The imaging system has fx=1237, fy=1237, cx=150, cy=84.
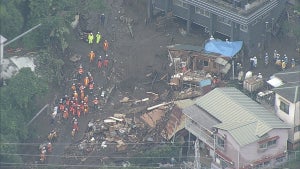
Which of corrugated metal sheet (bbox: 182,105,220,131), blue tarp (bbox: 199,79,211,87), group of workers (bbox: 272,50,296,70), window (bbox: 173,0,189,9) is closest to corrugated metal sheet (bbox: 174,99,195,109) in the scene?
corrugated metal sheet (bbox: 182,105,220,131)

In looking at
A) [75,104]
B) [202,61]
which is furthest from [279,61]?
[75,104]

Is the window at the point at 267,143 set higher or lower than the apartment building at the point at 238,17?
lower

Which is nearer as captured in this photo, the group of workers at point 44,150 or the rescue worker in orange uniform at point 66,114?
the group of workers at point 44,150

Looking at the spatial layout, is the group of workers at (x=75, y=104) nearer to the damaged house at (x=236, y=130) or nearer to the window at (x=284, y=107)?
the damaged house at (x=236, y=130)

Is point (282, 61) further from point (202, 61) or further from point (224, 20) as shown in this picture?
point (202, 61)

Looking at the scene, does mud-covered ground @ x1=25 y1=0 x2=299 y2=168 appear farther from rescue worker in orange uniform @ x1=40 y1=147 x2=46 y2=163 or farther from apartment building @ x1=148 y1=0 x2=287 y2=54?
apartment building @ x1=148 y1=0 x2=287 y2=54

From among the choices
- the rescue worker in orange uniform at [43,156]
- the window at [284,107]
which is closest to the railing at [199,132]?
the window at [284,107]

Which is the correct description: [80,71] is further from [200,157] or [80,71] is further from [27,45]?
[200,157]

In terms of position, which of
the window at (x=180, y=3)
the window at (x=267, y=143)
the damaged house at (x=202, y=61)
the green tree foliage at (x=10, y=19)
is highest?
the window at (x=180, y=3)
